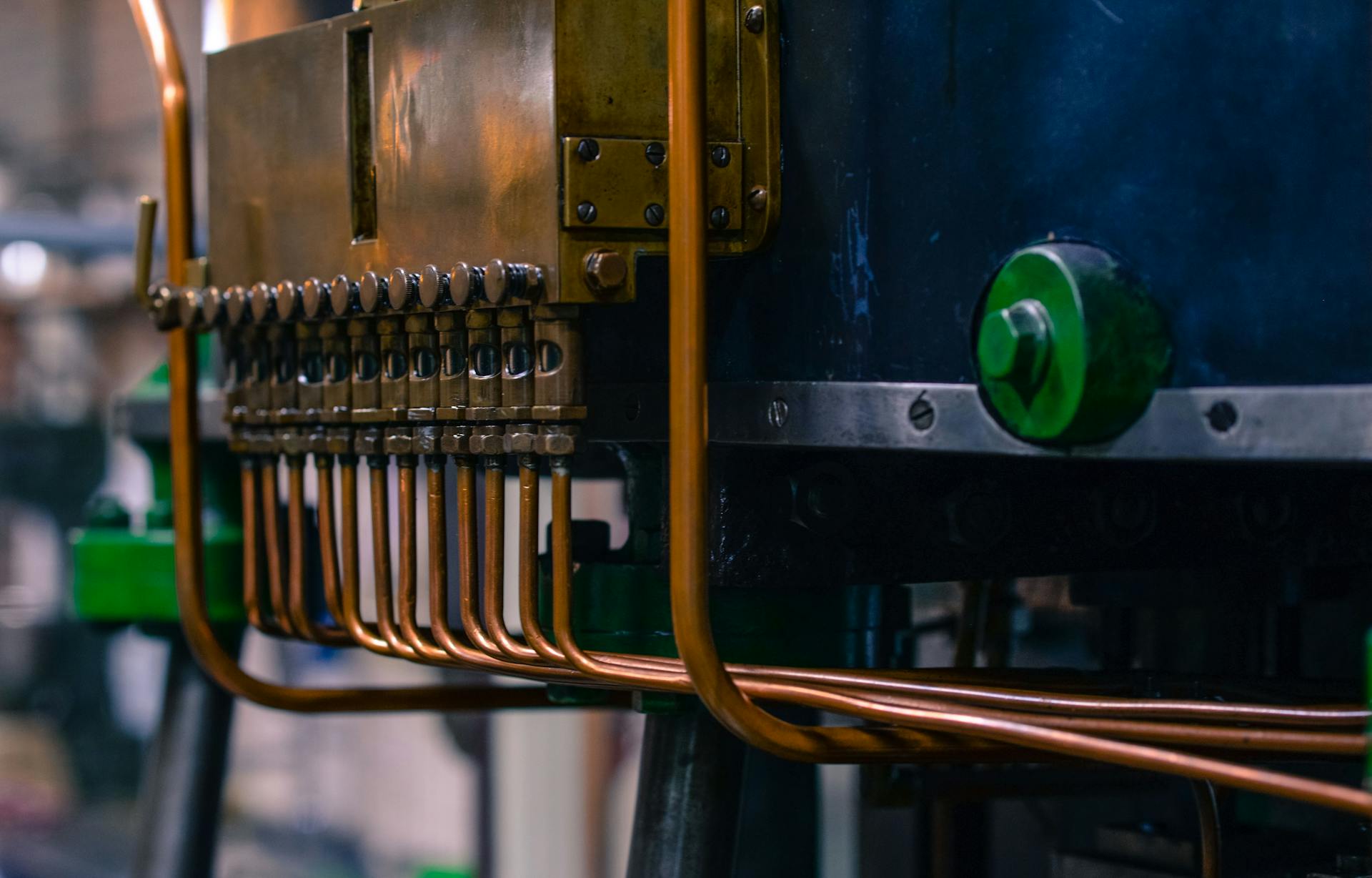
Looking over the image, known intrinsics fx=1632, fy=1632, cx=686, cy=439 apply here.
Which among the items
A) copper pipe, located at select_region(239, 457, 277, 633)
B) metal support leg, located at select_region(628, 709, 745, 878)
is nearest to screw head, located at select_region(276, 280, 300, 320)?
copper pipe, located at select_region(239, 457, 277, 633)

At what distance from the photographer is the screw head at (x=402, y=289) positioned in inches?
45.0

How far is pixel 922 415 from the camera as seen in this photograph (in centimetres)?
96

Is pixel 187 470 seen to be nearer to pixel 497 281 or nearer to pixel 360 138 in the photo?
pixel 360 138

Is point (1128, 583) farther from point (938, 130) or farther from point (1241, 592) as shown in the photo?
point (938, 130)

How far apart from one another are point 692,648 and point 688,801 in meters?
0.44

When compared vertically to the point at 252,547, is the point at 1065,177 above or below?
above

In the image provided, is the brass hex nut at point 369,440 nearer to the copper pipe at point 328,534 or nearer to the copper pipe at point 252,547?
the copper pipe at point 328,534

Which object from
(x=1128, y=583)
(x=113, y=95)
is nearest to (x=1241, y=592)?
(x=1128, y=583)

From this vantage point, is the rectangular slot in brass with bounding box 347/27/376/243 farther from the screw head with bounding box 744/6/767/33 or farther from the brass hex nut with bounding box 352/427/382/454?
the screw head with bounding box 744/6/767/33

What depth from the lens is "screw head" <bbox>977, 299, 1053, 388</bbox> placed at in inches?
34.7

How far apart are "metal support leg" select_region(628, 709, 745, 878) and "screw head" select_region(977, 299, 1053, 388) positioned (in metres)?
0.54

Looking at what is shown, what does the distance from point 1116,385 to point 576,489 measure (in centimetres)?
252

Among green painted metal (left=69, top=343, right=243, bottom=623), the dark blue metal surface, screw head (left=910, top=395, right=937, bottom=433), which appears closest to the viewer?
the dark blue metal surface

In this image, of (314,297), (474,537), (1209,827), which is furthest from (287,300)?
(1209,827)
